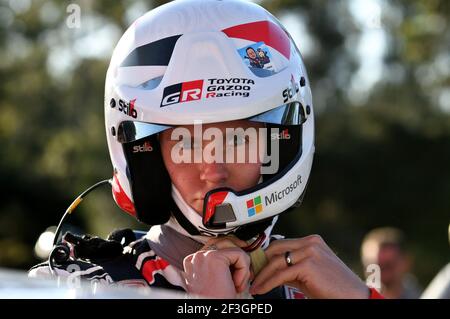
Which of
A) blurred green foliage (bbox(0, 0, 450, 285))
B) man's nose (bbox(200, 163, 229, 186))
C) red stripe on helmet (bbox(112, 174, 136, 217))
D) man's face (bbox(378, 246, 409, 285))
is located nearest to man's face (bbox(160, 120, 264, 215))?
man's nose (bbox(200, 163, 229, 186))

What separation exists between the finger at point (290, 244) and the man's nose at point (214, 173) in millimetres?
255

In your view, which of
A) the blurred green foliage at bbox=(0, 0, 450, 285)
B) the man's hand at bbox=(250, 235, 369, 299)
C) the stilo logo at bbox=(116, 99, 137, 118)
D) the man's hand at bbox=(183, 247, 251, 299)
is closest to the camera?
the man's hand at bbox=(183, 247, 251, 299)

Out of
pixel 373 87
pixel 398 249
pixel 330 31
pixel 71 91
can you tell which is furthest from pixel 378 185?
pixel 398 249

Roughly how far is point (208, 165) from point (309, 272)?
1.46 ft

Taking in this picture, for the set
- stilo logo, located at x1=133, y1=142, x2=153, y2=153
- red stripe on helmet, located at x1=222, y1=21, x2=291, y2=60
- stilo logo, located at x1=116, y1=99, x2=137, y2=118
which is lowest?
stilo logo, located at x1=133, y1=142, x2=153, y2=153

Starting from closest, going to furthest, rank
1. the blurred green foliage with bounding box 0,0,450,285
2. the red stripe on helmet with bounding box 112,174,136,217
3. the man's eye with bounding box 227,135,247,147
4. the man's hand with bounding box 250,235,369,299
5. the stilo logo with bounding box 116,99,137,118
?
the man's hand with bounding box 250,235,369,299 → the man's eye with bounding box 227,135,247,147 → the stilo logo with bounding box 116,99,137,118 → the red stripe on helmet with bounding box 112,174,136,217 → the blurred green foliage with bounding box 0,0,450,285

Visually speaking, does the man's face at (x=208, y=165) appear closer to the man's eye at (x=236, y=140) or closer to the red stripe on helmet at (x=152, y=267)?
the man's eye at (x=236, y=140)

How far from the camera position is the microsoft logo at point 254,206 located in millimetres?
2948

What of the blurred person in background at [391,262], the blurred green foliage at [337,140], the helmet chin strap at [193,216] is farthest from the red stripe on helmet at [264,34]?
the blurred green foliage at [337,140]

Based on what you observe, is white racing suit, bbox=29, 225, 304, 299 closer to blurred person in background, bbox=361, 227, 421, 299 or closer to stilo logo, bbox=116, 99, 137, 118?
stilo logo, bbox=116, 99, 137, 118

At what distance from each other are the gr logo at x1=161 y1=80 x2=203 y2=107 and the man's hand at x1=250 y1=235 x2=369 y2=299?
0.52 meters

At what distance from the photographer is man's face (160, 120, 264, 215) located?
9.69ft
